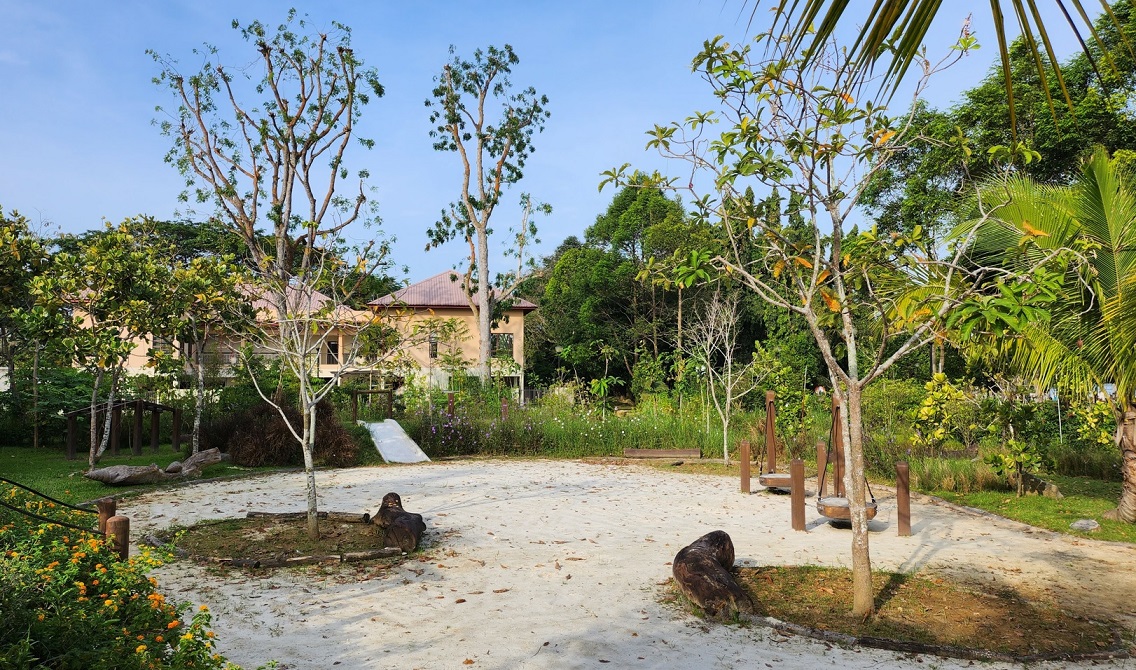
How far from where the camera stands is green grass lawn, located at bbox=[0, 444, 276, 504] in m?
10.1

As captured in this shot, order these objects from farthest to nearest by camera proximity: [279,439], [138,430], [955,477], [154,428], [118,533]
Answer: [154,428], [138,430], [279,439], [955,477], [118,533]

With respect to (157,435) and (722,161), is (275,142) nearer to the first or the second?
(157,435)

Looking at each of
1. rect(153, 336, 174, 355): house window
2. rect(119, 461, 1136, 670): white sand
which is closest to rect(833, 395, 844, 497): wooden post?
rect(119, 461, 1136, 670): white sand

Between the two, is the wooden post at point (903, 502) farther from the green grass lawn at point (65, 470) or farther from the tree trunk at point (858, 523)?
the green grass lawn at point (65, 470)

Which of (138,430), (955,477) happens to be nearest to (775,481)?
(955,477)

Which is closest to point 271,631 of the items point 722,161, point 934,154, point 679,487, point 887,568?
point 722,161

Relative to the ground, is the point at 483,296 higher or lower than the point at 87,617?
higher

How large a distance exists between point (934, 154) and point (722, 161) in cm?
1715

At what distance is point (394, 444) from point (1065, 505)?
11.2 m

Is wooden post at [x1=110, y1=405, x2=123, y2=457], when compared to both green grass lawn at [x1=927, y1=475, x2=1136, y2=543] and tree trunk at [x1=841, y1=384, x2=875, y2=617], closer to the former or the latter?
tree trunk at [x1=841, y1=384, x2=875, y2=617]

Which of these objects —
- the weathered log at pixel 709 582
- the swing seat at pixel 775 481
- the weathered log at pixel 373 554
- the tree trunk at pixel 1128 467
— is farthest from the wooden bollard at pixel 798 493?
the weathered log at pixel 373 554

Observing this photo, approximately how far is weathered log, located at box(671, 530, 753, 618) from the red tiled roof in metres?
25.8

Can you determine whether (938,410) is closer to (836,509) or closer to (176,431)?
(836,509)

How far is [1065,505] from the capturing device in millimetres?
9250
